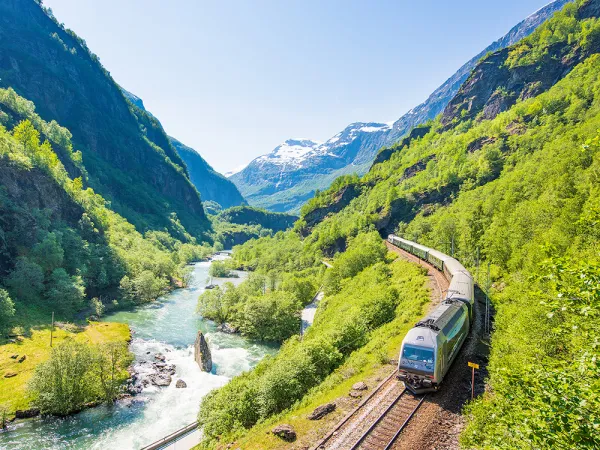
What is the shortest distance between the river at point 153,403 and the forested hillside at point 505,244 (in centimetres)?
969

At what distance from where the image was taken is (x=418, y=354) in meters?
20.3

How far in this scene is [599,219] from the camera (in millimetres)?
10188

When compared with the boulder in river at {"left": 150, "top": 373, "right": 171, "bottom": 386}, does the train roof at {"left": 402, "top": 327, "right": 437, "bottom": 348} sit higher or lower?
higher

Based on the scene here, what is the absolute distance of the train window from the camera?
2009 centimetres

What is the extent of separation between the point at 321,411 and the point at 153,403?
2764 cm

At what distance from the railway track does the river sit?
23.3 meters

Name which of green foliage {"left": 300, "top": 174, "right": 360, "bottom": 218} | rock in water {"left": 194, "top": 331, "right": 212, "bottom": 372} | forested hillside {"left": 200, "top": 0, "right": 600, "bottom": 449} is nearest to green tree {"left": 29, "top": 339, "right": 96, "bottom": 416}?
rock in water {"left": 194, "top": 331, "right": 212, "bottom": 372}

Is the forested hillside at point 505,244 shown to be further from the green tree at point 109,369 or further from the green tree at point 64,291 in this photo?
the green tree at point 64,291

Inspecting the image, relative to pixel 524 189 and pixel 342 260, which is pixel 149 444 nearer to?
pixel 342 260

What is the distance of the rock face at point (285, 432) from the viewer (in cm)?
1890

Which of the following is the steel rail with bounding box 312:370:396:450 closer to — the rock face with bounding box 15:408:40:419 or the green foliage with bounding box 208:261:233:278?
the rock face with bounding box 15:408:40:419

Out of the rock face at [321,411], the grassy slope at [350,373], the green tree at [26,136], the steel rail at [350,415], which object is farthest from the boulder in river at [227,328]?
the green tree at [26,136]

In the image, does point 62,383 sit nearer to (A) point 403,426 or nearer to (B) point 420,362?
(A) point 403,426

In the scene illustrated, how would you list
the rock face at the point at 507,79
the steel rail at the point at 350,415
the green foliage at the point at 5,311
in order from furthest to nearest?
the rock face at the point at 507,79 → the green foliage at the point at 5,311 → the steel rail at the point at 350,415
